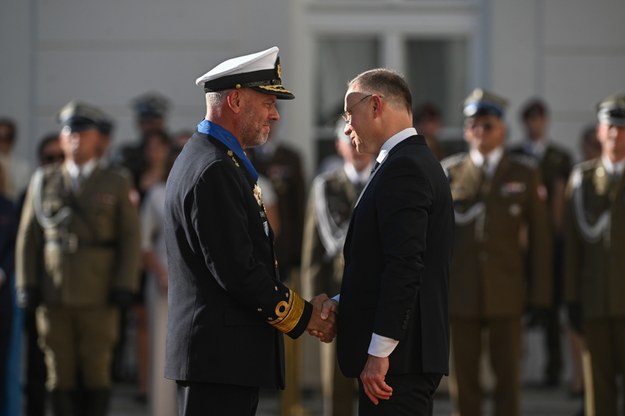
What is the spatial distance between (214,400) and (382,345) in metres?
0.71

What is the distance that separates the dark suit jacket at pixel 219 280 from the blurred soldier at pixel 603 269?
11.4 ft

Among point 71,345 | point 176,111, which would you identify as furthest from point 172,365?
point 176,111

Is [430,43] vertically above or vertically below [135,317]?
above

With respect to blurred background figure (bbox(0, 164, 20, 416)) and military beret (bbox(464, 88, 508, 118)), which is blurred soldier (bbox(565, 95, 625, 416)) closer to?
military beret (bbox(464, 88, 508, 118))

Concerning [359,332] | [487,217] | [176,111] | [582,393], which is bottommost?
[582,393]

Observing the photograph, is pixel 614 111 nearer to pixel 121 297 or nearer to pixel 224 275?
pixel 121 297

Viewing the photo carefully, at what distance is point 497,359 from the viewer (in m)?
9.12

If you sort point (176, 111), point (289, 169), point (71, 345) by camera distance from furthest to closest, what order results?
1. point (176, 111)
2. point (289, 169)
3. point (71, 345)

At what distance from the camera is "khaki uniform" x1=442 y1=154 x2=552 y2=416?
29.8 ft

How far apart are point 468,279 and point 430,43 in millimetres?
3592

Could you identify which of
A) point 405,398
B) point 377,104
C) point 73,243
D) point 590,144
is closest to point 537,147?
point 590,144

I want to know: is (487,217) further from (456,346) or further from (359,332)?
(359,332)

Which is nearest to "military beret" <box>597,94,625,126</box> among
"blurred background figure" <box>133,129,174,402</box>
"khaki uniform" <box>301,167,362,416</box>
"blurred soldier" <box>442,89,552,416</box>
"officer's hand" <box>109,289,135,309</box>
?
"blurred soldier" <box>442,89,552,416</box>

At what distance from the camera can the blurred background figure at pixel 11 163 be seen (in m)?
10.9
